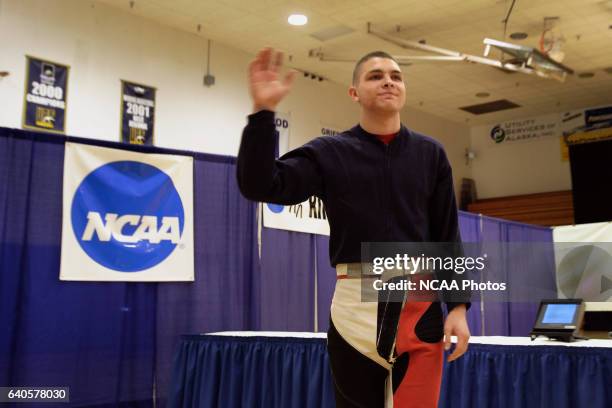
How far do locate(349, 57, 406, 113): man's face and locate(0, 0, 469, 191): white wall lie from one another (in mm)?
5726

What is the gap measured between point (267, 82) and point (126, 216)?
11.9ft

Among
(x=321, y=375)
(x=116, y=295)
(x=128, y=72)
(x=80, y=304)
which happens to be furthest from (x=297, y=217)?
(x=128, y=72)

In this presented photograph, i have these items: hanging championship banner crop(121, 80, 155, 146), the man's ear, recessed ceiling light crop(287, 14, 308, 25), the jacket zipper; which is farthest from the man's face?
recessed ceiling light crop(287, 14, 308, 25)

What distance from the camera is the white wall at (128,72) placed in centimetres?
666

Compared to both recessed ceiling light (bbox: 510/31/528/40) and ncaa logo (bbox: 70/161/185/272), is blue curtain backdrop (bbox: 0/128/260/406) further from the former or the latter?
recessed ceiling light (bbox: 510/31/528/40)

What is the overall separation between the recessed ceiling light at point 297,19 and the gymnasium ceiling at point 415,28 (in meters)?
0.08

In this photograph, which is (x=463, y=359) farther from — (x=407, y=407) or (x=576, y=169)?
(x=576, y=169)

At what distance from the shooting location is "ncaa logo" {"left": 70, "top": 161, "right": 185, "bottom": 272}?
4688mm

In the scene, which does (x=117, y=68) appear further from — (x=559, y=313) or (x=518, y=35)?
(x=559, y=313)

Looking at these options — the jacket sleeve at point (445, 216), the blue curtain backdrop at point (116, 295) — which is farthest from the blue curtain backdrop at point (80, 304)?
the jacket sleeve at point (445, 216)

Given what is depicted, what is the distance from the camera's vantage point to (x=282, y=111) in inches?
370

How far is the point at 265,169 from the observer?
59.5 inches

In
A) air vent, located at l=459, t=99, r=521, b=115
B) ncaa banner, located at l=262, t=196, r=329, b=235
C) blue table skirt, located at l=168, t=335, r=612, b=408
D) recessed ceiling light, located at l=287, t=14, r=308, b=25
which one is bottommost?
blue table skirt, located at l=168, t=335, r=612, b=408

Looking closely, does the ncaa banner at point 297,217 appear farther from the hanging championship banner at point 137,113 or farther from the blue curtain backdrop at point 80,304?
the hanging championship banner at point 137,113
